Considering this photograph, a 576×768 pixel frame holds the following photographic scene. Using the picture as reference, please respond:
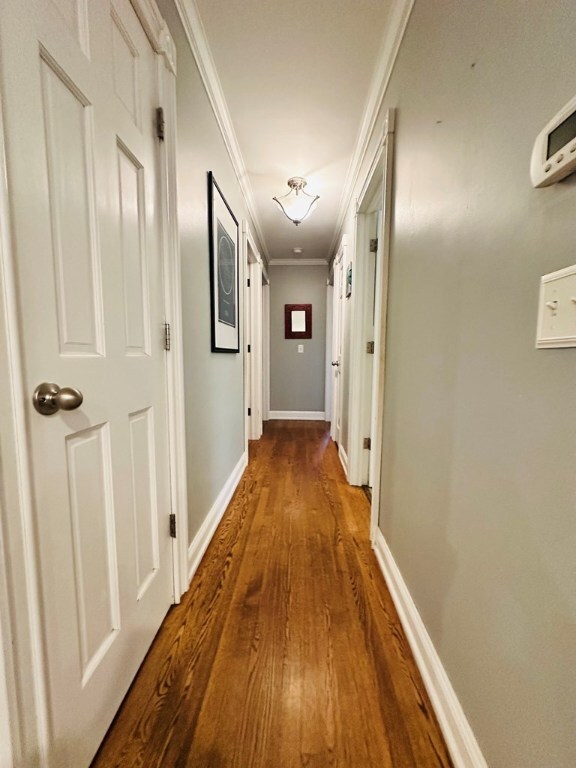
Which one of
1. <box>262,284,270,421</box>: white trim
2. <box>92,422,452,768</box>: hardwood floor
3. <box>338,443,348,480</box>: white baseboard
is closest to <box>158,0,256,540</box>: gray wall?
<box>92,422,452,768</box>: hardwood floor

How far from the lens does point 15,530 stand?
553 millimetres

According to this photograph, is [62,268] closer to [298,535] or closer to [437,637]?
[437,637]

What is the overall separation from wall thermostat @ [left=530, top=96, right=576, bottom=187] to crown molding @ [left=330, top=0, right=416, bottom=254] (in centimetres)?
115

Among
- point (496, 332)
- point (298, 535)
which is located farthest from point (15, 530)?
point (298, 535)

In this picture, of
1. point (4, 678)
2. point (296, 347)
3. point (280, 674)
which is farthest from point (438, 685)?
point (296, 347)

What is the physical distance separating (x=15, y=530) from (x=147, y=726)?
0.72 m

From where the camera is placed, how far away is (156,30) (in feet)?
3.37

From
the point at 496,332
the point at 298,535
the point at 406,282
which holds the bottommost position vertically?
the point at 298,535

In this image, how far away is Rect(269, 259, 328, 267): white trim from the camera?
4469 millimetres

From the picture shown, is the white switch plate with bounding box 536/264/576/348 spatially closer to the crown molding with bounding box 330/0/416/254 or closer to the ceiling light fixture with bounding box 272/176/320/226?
the crown molding with bounding box 330/0/416/254

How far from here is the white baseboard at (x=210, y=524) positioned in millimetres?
1410

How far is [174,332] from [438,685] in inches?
53.8

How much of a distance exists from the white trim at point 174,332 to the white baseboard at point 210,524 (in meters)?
0.11

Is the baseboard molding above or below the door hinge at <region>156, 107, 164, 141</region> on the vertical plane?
below
